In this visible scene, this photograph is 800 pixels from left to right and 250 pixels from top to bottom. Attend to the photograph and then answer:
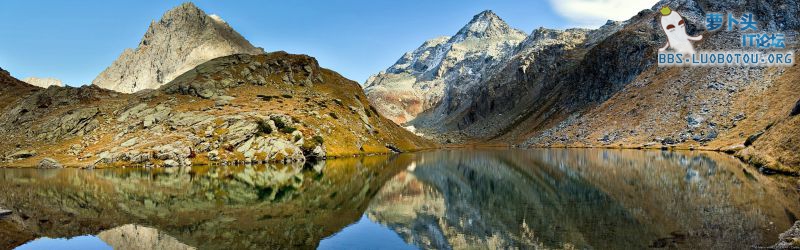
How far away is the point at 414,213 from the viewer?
39.8 metres

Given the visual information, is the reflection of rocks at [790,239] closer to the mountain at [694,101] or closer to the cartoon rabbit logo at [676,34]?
the mountain at [694,101]

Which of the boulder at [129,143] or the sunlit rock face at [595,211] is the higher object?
the boulder at [129,143]

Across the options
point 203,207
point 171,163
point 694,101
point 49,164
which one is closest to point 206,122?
point 171,163

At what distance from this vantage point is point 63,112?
128250mm

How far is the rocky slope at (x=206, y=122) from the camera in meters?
104

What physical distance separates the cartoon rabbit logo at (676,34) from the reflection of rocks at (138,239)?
185476 millimetres

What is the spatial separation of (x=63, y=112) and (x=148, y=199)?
349ft

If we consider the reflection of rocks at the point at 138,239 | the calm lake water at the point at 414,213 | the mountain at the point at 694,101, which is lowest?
the reflection of rocks at the point at 138,239

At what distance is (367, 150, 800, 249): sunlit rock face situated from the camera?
85.8 ft

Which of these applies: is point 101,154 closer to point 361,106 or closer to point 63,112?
point 63,112

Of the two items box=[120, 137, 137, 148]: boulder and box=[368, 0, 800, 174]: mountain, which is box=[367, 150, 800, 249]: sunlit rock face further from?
box=[120, 137, 137, 148]: boulder

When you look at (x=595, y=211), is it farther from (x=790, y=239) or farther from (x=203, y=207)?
(x=203, y=207)

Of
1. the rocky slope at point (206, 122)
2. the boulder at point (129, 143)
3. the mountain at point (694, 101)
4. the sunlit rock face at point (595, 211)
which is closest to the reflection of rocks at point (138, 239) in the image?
the sunlit rock face at point (595, 211)

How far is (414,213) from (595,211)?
14.3 metres
